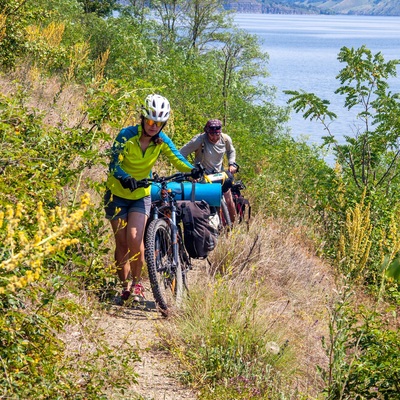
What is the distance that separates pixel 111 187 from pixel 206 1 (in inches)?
1804

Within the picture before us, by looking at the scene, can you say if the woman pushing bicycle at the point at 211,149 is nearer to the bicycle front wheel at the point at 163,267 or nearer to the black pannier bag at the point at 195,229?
the black pannier bag at the point at 195,229

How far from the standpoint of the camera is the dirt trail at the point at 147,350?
5.01 meters

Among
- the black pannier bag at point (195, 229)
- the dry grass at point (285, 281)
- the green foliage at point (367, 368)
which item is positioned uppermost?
the black pannier bag at point (195, 229)

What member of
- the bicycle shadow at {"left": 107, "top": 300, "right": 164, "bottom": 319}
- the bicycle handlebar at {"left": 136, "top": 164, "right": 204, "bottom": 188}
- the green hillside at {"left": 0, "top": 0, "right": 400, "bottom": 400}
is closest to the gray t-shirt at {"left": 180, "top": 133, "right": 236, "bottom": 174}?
the green hillside at {"left": 0, "top": 0, "right": 400, "bottom": 400}

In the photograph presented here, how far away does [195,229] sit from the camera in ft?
21.9

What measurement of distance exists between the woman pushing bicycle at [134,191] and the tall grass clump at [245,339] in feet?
2.03

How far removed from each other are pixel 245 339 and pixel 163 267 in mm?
1212

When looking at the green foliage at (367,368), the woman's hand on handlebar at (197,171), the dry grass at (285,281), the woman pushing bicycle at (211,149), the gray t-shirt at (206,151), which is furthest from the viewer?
the gray t-shirt at (206,151)

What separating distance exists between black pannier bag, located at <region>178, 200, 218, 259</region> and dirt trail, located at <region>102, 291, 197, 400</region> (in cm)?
66

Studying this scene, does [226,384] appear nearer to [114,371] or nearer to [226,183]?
[114,371]

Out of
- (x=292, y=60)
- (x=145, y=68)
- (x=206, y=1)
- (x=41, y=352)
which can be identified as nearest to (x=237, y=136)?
(x=145, y=68)

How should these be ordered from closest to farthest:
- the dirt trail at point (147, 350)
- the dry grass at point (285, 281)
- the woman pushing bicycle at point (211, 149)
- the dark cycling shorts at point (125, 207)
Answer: the dirt trail at point (147, 350)
the dry grass at point (285, 281)
the dark cycling shorts at point (125, 207)
the woman pushing bicycle at point (211, 149)

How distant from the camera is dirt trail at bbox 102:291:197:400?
5008mm

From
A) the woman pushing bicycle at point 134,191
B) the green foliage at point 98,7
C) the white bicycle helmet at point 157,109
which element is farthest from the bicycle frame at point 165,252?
the green foliage at point 98,7
